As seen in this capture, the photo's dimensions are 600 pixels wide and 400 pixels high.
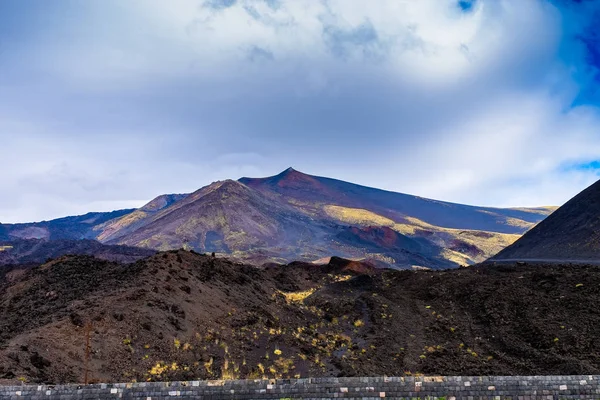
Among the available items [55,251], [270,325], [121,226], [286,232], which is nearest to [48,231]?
[121,226]

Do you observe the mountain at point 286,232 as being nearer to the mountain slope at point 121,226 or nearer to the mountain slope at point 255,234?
the mountain slope at point 255,234

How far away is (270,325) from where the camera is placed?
2397cm

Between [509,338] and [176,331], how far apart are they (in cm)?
1660

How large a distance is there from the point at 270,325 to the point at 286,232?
9626 cm

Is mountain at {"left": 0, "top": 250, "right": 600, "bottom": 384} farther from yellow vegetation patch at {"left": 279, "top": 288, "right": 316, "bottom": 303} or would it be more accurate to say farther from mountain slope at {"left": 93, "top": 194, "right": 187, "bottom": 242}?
mountain slope at {"left": 93, "top": 194, "right": 187, "bottom": 242}

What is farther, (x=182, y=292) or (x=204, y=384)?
(x=182, y=292)

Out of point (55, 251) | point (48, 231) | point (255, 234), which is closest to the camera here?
point (55, 251)

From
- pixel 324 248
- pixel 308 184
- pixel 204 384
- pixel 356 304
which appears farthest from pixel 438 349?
pixel 308 184

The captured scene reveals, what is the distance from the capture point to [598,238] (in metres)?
50.8

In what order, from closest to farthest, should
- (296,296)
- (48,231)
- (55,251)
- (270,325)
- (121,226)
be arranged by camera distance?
(270,325), (296,296), (55,251), (121,226), (48,231)

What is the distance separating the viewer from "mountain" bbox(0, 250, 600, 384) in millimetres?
16422

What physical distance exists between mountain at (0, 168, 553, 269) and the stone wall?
69967 mm

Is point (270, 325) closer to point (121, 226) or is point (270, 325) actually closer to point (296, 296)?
point (296, 296)

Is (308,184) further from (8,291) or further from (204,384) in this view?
(204,384)
